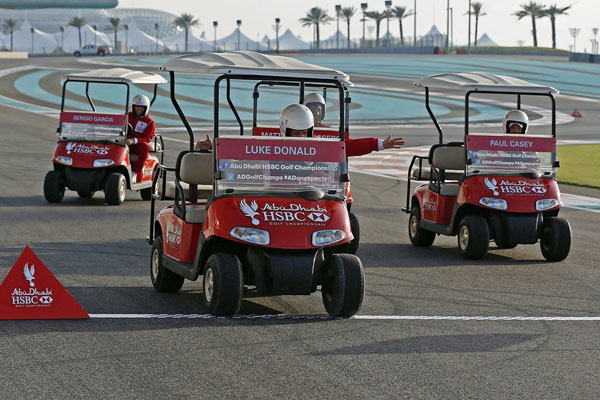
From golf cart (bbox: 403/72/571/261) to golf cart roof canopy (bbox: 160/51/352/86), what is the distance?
348cm

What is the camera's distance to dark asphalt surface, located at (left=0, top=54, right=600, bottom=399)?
5.93 meters

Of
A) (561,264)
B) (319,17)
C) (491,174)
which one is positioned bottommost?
(561,264)

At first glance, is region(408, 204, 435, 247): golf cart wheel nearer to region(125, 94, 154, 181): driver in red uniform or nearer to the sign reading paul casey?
the sign reading paul casey

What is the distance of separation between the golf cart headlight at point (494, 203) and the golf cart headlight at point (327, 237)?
3692 mm

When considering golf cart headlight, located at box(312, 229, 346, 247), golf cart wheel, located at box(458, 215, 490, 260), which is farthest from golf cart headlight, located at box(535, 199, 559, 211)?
golf cart headlight, located at box(312, 229, 346, 247)

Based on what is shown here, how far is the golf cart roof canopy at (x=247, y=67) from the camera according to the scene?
797 centimetres

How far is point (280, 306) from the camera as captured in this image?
8.32m

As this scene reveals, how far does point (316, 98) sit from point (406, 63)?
63.5 m

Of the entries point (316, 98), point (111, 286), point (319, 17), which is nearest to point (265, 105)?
point (316, 98)

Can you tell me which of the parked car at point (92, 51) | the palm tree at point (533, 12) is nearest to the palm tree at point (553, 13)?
the palm tree at point (533, 12)

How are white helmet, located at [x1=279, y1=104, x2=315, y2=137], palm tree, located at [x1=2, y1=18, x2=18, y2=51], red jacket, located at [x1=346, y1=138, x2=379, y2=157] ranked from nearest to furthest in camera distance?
white helmet, located at [x1=279, y1=104, x2=315, y2=137] < red jacket, located at [x1=346, y1=138, x2=379, y2=157] < palm tree, located at [x1=2, y1=18, x2=18, y2=51]

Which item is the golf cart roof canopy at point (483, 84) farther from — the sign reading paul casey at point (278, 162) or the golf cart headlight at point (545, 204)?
the sign reading paul casey at point (278, 162)

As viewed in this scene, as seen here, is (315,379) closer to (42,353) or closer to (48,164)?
(42,353)

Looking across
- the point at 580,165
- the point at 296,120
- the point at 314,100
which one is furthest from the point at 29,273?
the point at 580,165
